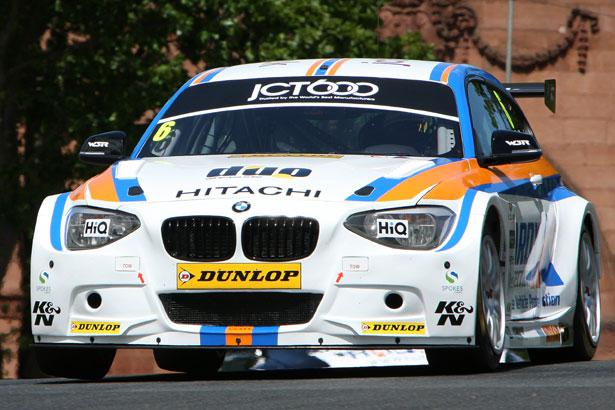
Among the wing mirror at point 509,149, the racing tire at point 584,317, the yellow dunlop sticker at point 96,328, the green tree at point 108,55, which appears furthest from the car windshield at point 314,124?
the green tree at point 108,55

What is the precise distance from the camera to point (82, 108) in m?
20.7

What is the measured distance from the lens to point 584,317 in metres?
9.11

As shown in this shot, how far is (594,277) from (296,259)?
A: 343cm

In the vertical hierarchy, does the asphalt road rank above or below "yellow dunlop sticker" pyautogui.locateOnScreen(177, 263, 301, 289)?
below

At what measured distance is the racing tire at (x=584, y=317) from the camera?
9008 mm

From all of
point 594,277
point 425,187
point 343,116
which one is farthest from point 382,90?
point 594,277

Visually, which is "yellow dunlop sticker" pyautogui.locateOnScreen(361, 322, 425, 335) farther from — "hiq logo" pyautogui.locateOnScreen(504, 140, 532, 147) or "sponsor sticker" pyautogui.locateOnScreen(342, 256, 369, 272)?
"hiq logo" pyautogui.locateOnScreen(504, 140, 532, 147)

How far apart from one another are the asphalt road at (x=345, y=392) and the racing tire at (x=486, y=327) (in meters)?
0.08

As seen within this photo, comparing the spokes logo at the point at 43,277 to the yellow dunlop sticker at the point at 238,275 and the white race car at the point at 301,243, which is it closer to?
the white race car at the point at 301,243

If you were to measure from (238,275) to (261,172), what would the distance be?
0.60m

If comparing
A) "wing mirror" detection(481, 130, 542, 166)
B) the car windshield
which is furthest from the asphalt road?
the car windshield

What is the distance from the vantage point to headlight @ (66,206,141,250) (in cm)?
699

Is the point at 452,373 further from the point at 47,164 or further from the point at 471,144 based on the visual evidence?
the point at 47,164

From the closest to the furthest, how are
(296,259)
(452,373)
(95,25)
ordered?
(296,259)
(452,373)
(95,25)
